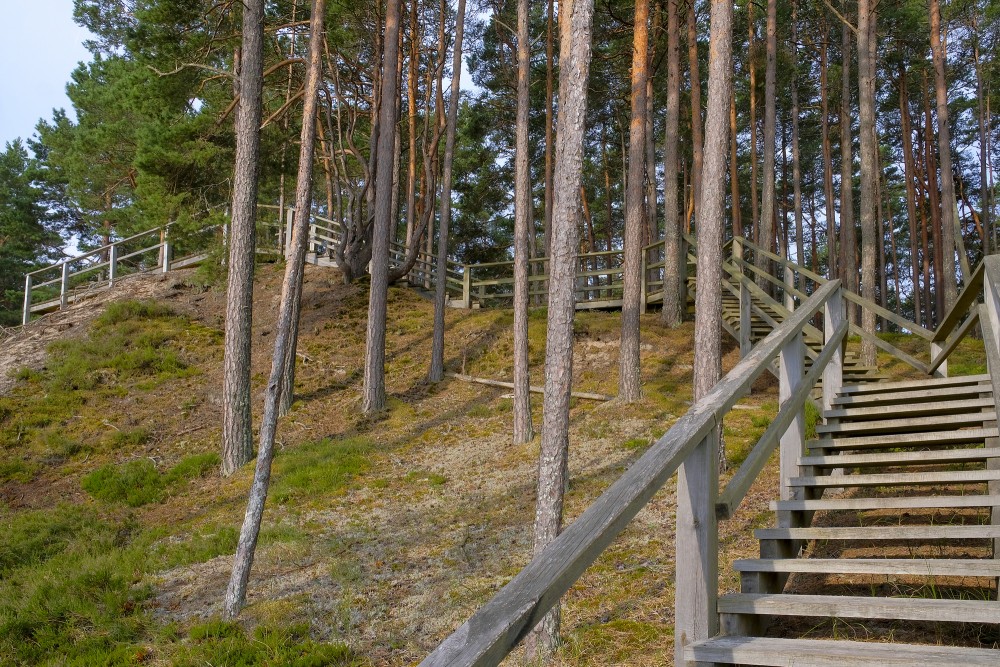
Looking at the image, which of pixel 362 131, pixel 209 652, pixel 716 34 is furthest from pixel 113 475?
pixel 362 131

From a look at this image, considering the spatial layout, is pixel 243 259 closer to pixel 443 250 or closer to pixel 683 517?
pixel 443 250

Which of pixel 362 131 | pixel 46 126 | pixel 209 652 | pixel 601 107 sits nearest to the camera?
pixel 209 652

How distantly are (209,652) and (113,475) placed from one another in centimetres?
553

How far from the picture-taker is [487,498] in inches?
329

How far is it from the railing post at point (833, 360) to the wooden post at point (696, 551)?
3241mm

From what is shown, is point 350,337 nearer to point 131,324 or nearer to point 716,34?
point 131,324

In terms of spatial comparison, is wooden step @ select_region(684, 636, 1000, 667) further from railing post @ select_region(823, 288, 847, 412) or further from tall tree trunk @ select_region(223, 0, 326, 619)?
tall tree trunk @ select_region(223, 0, 326, 619)

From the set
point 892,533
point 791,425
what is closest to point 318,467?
point 791,425

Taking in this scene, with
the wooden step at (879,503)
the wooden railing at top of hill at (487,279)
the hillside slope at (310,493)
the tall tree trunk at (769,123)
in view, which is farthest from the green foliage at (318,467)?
the tall tree trunk at (769,123)

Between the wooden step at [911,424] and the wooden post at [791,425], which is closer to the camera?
the wooden post at [791,425]

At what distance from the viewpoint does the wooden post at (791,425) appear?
3.81 meters

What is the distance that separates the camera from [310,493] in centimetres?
909

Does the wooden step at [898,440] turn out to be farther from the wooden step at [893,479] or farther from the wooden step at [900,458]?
the wooden step at [893,479]

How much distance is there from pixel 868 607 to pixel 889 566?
1.20ft
